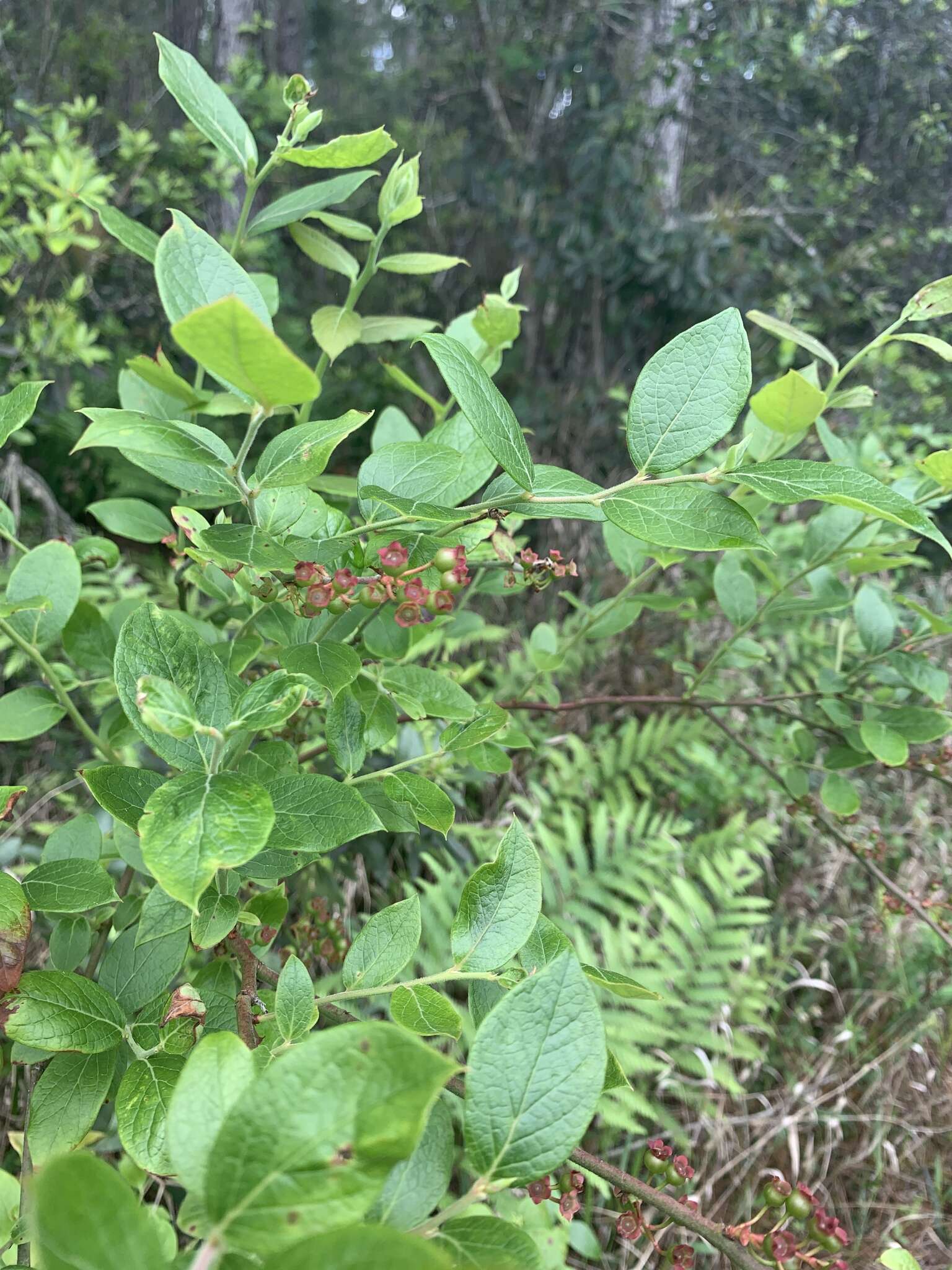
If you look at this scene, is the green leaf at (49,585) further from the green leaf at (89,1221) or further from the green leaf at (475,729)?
the green leaf at (89,1221)

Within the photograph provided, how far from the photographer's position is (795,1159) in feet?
4.10

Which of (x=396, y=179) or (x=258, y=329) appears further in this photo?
(x=396, y=179)

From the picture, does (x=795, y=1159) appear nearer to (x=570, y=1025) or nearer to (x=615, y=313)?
(x=570, y=1025)

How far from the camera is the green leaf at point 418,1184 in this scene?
0.73 ft

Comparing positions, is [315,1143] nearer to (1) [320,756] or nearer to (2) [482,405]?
(2) [482,405]

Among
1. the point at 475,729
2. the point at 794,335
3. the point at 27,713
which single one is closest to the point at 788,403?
the point at 794,335

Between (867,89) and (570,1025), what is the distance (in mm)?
4447

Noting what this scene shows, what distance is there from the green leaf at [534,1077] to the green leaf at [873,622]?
0.51 meters

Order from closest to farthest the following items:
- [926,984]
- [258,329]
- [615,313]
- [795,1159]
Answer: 1. [258,329]
2. [795,1159]
3. [926,984]
4. [615,313]

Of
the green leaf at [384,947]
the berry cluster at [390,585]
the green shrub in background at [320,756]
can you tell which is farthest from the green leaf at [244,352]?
the green leaf at [384,947]

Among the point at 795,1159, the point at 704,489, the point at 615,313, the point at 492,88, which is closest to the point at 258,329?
the point at 704,489

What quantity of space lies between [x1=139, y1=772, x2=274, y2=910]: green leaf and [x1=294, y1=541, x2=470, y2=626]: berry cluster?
9 centimetres

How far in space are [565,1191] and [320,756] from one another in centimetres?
35

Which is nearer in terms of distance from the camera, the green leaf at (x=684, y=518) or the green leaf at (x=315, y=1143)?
the green leaf at (x=315, y=1143)
